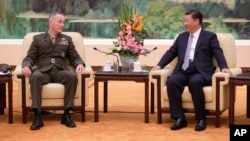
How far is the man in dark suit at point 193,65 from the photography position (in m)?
5.53

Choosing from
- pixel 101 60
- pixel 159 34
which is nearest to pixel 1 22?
pixel 101 60

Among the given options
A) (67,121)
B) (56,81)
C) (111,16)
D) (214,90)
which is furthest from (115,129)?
(111,16)

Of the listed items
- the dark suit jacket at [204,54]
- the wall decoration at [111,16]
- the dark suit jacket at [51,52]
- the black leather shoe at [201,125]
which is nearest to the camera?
the black leather shoe at [201,125]

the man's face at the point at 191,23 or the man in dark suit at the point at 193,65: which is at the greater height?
the man's face at the point at 191,23

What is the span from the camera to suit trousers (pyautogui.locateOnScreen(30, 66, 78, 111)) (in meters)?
5.67

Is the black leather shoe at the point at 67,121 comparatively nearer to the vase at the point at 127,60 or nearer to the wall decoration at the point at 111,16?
the vase at the point at 127,60

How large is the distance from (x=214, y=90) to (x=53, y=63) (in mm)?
1832

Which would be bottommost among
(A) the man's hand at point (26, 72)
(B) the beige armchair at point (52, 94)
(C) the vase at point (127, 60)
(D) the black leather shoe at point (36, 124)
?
(D) the black leather shoe at point (36, 124)

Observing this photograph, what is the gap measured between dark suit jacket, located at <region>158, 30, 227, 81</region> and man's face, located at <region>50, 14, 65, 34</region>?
1.22 metres

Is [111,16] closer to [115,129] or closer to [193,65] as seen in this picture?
[193,65]

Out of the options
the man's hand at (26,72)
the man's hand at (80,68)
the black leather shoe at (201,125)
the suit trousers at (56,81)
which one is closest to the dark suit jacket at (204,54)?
the black leather shoe at (201,125)

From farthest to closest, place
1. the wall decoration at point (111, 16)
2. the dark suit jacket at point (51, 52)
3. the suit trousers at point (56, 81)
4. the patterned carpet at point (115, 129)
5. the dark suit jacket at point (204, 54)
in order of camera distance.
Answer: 1. the wall decoration at point (111, 16)
2. the dark suit jacket at point (51, 52)
3. the dark suit jacket at point (204, 54)
4. the suit trousers at point (56, 81)
5. the patterned carpet at point (115, 129)

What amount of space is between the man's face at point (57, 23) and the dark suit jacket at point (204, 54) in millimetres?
1222

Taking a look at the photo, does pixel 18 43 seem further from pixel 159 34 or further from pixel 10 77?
pixel 10 77
